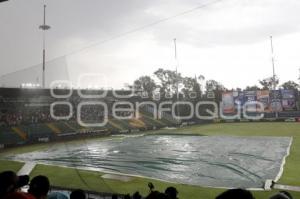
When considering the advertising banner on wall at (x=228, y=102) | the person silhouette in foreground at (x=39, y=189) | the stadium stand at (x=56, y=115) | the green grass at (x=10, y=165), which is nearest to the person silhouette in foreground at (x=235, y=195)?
the person silhouette in foreground at (x=39, y=189)

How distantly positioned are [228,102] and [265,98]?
621 centimetres

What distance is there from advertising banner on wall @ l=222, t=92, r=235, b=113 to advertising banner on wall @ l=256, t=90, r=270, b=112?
4434 millimetres

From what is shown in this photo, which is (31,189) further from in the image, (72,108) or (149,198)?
(72,108)

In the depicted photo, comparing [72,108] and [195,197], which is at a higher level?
[72,108]

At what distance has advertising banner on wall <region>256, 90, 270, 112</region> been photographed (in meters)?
57.2

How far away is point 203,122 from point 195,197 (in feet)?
169

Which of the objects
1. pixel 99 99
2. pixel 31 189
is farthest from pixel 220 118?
pixel 31 189

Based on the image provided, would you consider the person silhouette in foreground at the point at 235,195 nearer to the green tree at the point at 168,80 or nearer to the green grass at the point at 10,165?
the green grass at the point at 10,165

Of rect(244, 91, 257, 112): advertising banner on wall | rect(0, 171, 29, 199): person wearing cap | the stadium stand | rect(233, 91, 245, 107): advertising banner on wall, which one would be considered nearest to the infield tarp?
the stadium stand

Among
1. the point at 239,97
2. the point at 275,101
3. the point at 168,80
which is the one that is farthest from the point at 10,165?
the point at 168,80

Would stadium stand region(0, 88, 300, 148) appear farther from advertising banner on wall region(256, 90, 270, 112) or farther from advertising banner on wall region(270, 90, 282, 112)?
advertising banner on wall region(270, 90, 282, 112)

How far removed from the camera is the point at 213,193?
50.7 ft

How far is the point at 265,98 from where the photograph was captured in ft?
188

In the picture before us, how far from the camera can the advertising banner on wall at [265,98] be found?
5716 cm
